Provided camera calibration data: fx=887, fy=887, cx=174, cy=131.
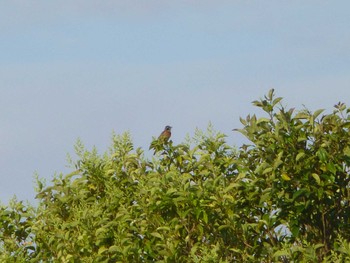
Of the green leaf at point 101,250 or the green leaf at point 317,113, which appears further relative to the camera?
the green leaf at point 101,250

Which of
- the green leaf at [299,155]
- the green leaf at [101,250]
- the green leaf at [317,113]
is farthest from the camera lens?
the green leaf at [101,250]

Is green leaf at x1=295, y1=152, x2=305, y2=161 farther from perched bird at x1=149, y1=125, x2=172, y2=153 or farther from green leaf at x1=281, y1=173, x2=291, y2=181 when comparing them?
perched bird at x1=149, y1=125, x2=172, y2=153

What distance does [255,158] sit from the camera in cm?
1466

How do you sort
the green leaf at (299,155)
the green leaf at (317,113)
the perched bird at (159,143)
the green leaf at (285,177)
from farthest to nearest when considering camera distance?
1. the perched bird at (159,143)
2. the green leaf at (317,113)
3. the green leaf at (285,177)
4. the green leaf at (299,155)

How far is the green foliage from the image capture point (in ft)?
46.2

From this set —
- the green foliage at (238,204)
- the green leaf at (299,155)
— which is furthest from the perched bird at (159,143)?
the green leaf at (299,155)

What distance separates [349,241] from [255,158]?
2062 millimetres

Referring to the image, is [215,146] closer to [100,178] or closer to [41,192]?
[100,178]

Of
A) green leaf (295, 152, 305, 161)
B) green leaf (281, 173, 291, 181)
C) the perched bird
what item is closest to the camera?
green leaf (295, 152, 305, 161)

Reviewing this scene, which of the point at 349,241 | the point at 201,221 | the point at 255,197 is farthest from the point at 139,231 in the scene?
the point at 349,241

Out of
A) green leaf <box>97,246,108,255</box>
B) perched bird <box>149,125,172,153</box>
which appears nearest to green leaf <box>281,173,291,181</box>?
perched bird <box>149,125,172,153</box>

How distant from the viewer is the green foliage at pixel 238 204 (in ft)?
46.2

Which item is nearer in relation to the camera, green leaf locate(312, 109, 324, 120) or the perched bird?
green leaf locate(312, 109, 324, 120)

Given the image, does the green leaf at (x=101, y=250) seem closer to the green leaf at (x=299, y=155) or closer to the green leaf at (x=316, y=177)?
the green leaf at (x=299, y=155)
